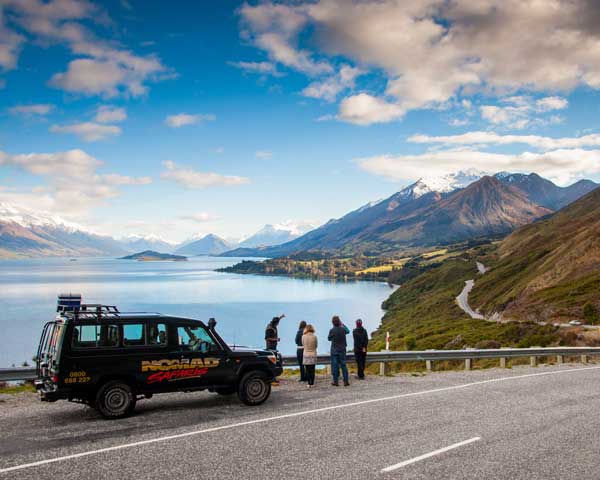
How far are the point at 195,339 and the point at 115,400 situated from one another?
2342mm

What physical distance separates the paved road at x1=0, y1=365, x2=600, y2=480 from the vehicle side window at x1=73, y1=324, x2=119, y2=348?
5.65ft

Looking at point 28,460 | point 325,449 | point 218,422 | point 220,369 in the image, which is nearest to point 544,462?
point 325,449

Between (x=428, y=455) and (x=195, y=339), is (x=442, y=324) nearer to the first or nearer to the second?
(x=195, y=339)

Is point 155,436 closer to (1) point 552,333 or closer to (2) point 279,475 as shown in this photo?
(2) point 279,475

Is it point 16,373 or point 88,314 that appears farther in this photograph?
point 16,373

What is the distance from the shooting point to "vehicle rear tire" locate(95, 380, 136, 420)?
38.7ft

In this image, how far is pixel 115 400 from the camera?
12.0 m

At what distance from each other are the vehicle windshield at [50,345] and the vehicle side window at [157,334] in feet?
6.51

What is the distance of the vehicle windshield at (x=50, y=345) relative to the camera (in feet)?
38.3

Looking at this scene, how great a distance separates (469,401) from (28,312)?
11874 centimetres

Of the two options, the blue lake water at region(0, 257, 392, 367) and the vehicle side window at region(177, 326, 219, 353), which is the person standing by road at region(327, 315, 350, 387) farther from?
the blue lake water at region(0, 257, 392, 367)

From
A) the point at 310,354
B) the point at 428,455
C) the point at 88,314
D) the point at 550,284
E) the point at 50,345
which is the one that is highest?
the point at 550,284

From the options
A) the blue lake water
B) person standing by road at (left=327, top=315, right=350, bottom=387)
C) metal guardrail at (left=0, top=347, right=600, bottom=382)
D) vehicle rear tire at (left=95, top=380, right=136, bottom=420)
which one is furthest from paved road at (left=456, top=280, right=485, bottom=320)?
vehicle rear tire at (left=95, top=380, right=136, bottom=420)

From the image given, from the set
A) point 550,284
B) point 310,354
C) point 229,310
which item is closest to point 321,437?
point 310,354
